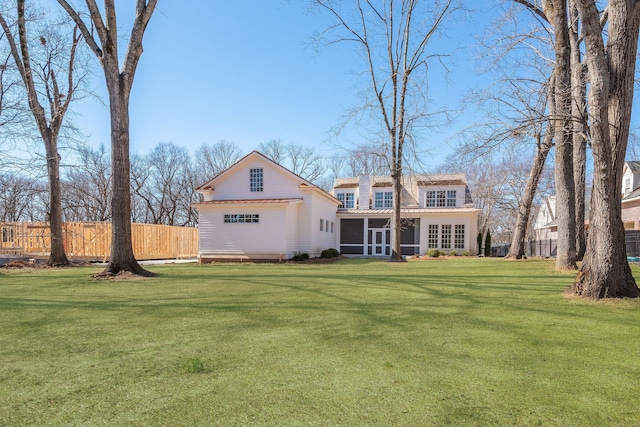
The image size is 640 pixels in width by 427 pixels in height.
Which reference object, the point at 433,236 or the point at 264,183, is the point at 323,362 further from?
the point at 433,236

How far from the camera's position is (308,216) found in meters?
19.8

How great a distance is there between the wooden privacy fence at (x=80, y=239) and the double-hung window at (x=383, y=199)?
14.7 meters

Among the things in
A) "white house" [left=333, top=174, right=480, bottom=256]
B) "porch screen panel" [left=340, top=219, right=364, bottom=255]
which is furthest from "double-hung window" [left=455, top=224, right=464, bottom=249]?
"porch screen panel" [left=340, top=219, right=364, bottom=255]

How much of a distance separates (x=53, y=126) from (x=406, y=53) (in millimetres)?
16025

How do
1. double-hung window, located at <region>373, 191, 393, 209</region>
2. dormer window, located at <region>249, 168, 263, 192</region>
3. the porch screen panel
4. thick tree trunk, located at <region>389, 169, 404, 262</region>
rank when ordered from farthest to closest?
double-hung window, located at <region>373, 191, 393, 209</region>, the porch screen panel, dormer window, located at <region>249, 168, 263, 192</region>, thick tree trunk, located at <region>389, 169, 404, 262</region>

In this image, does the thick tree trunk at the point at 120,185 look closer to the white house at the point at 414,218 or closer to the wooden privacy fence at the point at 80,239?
the wooden privacy fence at the point at 80,239

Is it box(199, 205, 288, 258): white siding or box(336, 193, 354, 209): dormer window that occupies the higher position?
box(336, 193, 354, 209): dormer window

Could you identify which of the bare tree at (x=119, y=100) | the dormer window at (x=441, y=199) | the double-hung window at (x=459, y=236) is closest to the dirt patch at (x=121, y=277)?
the bare tree at (x=119, y=100)

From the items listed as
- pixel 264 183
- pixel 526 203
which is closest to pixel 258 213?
pixel 264 183

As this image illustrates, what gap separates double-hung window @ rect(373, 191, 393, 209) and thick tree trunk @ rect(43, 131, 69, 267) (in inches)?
739

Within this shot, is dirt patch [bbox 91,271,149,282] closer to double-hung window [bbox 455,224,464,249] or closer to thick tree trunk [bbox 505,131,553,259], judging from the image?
thick tree trunk [bbox 505,131,553,259]

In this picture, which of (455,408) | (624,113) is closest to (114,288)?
(455,408)

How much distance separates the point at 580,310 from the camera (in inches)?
208

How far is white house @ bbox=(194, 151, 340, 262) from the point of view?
18.3m
